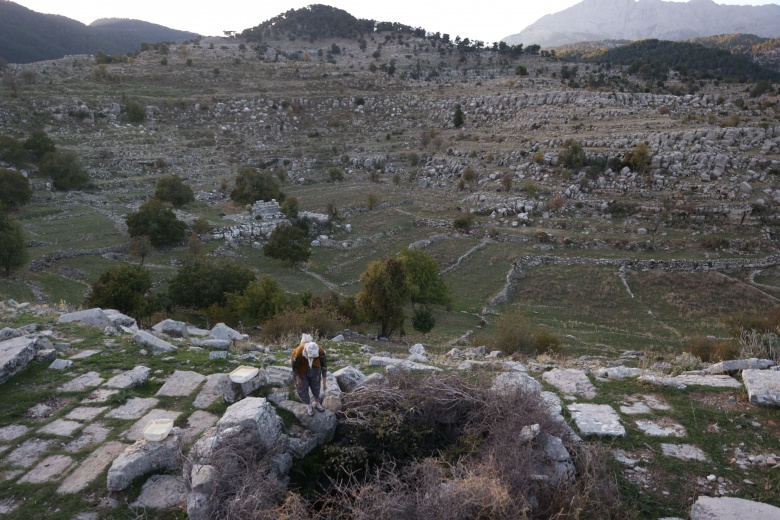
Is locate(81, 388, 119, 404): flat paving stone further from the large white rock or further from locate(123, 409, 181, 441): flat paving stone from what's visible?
the large white rock

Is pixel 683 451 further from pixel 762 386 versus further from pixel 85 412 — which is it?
pixel 85 412

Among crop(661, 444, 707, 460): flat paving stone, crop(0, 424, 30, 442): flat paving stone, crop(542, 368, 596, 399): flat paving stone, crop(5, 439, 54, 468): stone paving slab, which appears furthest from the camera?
crop(542, 368, 596, 399): flat paving stone

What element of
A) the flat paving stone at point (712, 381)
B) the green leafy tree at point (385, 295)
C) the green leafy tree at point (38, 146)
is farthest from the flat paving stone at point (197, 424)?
the green leafy tree at point (38, 146)

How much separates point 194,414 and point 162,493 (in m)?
1.57

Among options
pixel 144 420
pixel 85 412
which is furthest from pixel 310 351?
pixel 85 412

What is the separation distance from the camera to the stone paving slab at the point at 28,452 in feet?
18.8

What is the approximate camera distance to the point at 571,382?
833 centimetres

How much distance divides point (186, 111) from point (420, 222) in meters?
39.2

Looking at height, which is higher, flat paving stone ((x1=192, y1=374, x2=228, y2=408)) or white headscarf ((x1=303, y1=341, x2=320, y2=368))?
white headscarf ((x1=303, y1=341, x2=320, y2=368))

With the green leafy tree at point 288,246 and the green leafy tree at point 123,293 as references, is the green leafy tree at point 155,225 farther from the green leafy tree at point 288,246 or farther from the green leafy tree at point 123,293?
the green leafy tree at point 123,293

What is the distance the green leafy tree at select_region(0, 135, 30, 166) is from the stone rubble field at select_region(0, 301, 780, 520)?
34.3m

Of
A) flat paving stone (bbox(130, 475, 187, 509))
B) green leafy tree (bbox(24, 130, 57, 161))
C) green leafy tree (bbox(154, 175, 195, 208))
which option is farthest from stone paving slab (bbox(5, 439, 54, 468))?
green leafy tree (bbox(24, 130, 57, 161))

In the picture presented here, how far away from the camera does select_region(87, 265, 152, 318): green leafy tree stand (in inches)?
645

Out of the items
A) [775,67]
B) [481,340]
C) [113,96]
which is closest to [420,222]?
[481,340]
